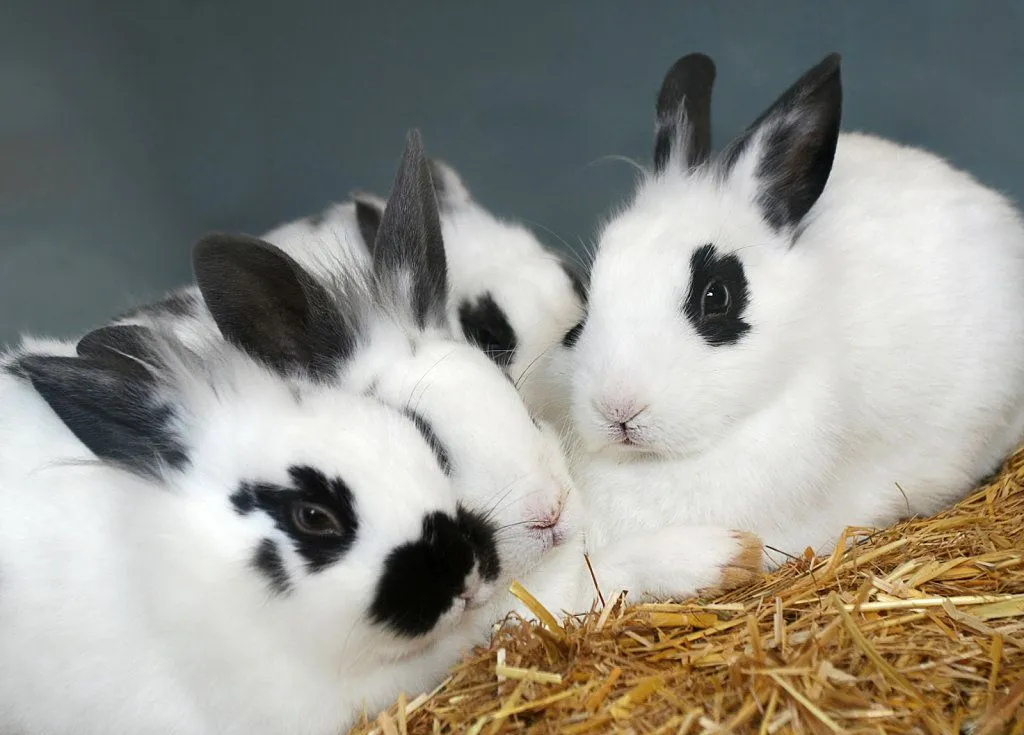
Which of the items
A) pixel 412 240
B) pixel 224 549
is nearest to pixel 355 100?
pixel 412 240

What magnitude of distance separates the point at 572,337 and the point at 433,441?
52 centimetres

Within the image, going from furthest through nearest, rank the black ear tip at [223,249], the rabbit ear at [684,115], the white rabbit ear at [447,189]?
the white rabbit ear at [447,189]
the rabbit ear at [684,115]
the black ear tip at [223,249]

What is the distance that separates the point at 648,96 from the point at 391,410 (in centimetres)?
164

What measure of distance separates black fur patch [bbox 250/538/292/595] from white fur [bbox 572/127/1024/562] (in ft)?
1.95

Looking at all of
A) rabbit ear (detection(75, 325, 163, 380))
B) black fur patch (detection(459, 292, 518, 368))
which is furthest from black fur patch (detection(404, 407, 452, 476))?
black fur patch (detection(459, 292, 518, 368))

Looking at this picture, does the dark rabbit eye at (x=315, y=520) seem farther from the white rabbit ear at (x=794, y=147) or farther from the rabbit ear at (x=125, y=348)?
the white rabbit ear at (x=794, y=147)

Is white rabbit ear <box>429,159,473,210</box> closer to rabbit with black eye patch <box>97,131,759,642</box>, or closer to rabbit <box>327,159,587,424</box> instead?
rabbit <box>327,159,587,424</box>

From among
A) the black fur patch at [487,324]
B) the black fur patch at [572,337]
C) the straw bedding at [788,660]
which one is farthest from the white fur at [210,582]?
the black fur patch at [487,324]

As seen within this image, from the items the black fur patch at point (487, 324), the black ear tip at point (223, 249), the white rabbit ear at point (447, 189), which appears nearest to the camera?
the black ear tip at point (223, 249)

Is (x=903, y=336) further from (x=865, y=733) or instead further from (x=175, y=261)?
(x=175, y=261)

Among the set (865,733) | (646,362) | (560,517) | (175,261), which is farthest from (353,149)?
(865,733)

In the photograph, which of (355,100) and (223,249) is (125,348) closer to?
(223,249)

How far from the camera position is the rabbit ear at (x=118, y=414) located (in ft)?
4.56

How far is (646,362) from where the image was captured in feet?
5.31
